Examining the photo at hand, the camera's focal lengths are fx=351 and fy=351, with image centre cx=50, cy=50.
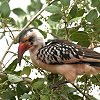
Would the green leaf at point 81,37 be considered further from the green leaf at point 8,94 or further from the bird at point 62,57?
the green leaf at point 8,94

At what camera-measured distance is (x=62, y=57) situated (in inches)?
36.8

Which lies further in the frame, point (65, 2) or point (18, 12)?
point (18, 12)

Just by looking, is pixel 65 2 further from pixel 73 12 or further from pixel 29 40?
pixel 29 40

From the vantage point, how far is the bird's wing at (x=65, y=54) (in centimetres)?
93

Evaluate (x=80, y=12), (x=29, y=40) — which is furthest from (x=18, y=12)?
(x=80, y=12)

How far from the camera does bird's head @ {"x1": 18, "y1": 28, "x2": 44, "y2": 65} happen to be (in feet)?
Answer: 2.89

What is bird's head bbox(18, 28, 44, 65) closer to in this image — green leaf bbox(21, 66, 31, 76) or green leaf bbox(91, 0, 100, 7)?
green leaf bbox(21, 66, 31, 76)

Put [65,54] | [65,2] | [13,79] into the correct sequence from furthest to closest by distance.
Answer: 1. [65,54]
2. [65,2]
3. [13,79]

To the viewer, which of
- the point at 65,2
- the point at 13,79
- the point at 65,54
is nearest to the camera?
the point at 13,79

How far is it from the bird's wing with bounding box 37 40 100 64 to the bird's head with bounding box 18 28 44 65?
0.11 feet

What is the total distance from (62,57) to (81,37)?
0.32 ft

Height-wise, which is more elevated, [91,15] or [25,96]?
[91,15]

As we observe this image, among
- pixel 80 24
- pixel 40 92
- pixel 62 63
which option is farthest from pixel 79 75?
pixel 40 92

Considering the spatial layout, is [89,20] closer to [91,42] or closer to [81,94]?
[91,42]
